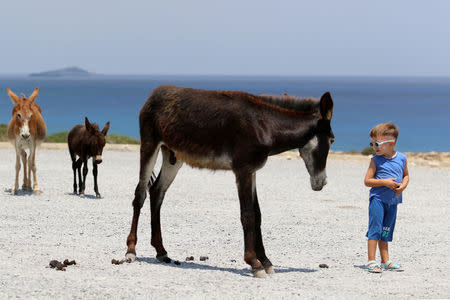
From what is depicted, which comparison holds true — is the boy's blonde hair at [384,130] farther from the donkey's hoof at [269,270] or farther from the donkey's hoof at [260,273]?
the donkey's hoof at [260,273]

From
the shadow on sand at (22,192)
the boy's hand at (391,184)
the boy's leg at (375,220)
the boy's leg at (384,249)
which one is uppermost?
the boy's hand at (391,184)

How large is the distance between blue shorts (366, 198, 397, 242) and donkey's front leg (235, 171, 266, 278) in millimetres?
1606

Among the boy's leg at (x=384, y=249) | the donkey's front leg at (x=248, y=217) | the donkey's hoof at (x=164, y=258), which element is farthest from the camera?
the donkey's hoof at (x=164, y=258)

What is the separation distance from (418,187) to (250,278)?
1239cm

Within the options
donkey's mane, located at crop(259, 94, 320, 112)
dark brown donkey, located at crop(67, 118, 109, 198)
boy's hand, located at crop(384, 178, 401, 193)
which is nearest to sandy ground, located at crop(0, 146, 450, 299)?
dark brown donkey, located at crop(67, 118, 109, 198)

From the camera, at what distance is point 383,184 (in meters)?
8.55

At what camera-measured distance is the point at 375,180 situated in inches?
338

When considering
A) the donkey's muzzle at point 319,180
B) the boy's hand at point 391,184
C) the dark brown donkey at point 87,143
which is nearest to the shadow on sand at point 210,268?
the donkey's muzzle at point 319,180

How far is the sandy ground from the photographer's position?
7.45 metres

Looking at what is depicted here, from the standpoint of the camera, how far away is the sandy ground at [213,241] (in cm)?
745

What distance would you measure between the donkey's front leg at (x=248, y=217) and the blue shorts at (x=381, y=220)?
5.27ft

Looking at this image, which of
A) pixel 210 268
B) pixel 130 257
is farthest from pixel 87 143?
pixel 210 268

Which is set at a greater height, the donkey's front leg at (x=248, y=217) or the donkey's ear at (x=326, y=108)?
the donkey's ear at (x=326, y=108)

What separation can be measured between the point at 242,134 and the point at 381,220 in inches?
86.7
